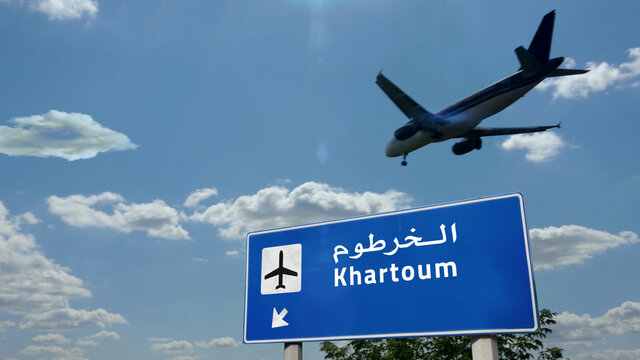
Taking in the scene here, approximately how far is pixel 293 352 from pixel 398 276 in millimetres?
2612

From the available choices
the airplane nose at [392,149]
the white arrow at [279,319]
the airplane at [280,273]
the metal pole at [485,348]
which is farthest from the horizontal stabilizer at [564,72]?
the metal pole at [485,348]

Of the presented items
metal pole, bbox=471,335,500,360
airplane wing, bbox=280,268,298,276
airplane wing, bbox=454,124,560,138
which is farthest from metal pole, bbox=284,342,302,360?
airplane wing, bbox=454,124,560,138

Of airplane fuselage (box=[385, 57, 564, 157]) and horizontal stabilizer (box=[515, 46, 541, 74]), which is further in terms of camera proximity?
airplane fuselage (box=[385, 57, 564, 157])

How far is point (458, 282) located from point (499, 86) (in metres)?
38.1

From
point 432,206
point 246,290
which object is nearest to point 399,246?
point 432,206

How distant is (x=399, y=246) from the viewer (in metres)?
9.79

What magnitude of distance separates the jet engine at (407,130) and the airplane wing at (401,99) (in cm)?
77

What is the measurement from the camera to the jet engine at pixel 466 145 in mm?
52703

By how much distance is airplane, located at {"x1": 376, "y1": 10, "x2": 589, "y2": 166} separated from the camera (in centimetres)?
4362

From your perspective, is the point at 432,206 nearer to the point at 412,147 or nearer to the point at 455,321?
the point at 455,321

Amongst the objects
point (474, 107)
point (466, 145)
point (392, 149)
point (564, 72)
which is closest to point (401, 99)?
point (392, 149)

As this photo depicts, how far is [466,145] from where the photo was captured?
174 feet

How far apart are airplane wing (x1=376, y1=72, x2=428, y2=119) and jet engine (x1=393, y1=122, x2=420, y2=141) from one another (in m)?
0.77

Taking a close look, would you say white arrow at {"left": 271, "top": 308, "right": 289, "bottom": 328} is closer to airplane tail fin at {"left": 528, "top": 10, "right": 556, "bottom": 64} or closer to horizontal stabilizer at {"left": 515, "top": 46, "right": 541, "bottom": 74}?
horizontal stabilizer at {"left": 515, "top": 46, "right": 541, "bottom": 74}
